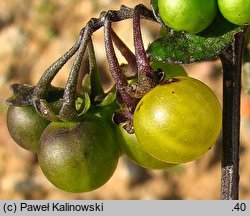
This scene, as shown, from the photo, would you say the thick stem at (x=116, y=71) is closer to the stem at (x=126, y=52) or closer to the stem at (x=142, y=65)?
the stem at (x=142, y=65)

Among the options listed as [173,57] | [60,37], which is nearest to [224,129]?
[173,57]

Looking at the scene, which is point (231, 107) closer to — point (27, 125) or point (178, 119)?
point (178, 119)

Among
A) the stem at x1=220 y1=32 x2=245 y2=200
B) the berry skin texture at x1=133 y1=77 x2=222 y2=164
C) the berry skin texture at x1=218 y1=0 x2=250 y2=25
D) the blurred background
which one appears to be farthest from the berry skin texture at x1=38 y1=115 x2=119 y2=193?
the blurred background

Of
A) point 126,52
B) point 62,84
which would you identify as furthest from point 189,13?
point 62,84

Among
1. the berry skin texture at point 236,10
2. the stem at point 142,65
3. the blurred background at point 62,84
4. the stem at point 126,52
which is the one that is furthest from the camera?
the blurred background at point 62,84

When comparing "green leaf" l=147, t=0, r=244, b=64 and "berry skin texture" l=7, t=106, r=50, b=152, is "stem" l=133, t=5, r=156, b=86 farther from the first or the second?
"berry skin texture" l=7, t=106, r=50, b=152

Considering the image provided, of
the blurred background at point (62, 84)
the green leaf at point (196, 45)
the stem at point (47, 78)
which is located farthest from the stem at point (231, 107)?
the blurred background at point (62, 84)
